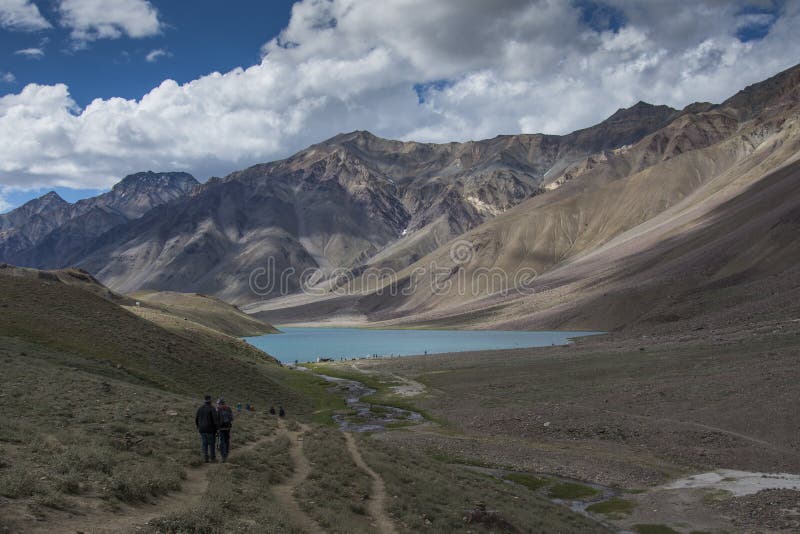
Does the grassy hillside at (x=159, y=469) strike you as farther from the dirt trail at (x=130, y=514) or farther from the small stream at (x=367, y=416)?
the small stream at (x=367, y=416)

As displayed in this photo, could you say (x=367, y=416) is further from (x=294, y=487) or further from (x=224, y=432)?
(x=294, y=487)

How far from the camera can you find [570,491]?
30.1m

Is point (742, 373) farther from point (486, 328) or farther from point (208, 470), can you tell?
point (486, 328)

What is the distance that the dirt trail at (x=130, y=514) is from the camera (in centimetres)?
1266

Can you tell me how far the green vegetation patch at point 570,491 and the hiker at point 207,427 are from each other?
1644 centimetres

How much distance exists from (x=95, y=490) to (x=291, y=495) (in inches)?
244

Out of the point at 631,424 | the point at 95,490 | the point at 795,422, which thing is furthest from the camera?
the point at 631,424

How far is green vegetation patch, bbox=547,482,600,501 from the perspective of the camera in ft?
95.8

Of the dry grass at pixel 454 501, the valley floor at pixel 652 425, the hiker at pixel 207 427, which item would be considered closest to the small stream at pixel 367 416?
the valley floor at pixel 652 425

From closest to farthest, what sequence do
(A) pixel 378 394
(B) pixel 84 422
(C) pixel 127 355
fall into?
(B) pixel 84 422
(C) pixel 127 355
(A) pixel 378 394

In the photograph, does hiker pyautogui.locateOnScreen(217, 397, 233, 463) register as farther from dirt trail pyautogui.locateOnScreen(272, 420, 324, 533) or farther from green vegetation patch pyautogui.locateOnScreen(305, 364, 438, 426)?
green vegetation patch pyautogui.locateOnScreen(305, 364, 438, 426)

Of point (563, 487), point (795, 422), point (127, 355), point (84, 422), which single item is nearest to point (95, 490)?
point (84, 422)

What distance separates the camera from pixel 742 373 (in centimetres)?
4984

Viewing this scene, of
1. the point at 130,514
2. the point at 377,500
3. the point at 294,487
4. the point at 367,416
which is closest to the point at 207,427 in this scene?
the point at 294,487
